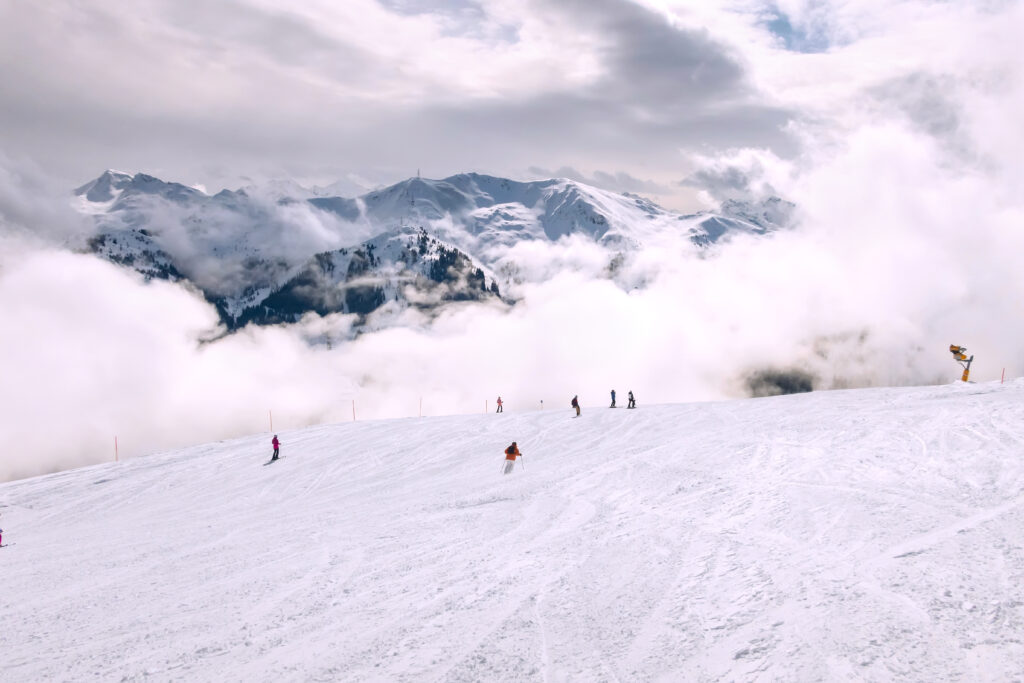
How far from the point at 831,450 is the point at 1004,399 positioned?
44.6ft

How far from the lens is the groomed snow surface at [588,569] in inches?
419

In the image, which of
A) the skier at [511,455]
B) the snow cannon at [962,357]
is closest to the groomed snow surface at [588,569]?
the skier at [511,455]

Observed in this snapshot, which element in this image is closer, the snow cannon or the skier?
the skier

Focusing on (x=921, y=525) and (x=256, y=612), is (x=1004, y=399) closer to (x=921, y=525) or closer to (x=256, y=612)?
(x=921, y=525)

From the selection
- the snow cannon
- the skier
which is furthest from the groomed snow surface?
the snow cannon

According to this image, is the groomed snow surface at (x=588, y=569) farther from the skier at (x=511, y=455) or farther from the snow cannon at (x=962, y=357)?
the snow cannon at (x=962, y=357)

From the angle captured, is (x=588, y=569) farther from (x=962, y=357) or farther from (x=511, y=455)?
(x=962, y=357)

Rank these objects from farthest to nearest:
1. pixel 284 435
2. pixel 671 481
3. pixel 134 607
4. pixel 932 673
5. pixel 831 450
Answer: pixel 284 435 → pixel 831 450 → pixel 671 481 → pixel 134 607 → pixel 932 673

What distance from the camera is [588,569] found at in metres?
14.7

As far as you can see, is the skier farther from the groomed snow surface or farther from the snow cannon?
the snow cannon

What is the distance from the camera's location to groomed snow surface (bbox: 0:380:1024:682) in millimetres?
10633

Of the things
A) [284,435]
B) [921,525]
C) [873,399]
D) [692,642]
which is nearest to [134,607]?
[692,642]

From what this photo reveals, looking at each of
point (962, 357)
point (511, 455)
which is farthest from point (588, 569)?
point (962, 357)

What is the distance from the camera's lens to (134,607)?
15.5 meters
